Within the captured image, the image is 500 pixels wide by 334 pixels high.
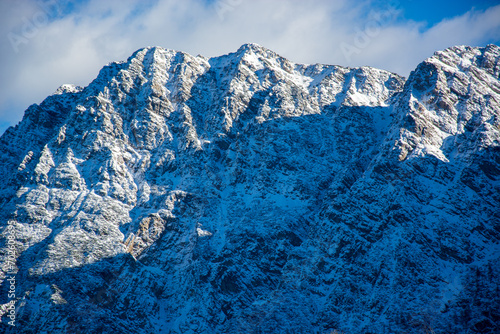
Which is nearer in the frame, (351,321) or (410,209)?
(351,321)

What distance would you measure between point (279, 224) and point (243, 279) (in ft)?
48.4

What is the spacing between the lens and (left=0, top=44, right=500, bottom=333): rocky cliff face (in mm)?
76625

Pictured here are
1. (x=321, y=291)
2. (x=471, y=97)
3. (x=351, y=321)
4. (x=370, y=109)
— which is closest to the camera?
(x=351, y=321)

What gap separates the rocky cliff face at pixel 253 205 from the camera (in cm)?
7662

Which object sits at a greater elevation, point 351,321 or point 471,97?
point 471,97

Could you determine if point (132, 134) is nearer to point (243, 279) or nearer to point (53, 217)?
point (53, 217)

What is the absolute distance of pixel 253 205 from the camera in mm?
100375

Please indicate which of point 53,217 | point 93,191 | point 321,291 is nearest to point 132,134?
point 93,191

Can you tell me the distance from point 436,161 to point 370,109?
3883cm

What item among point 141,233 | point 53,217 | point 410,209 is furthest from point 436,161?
point 53,217

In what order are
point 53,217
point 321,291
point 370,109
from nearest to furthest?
point 321,291 < point 53,217 < point 370,109

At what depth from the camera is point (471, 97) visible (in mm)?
106062

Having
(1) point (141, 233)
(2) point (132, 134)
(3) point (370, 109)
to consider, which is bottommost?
(1) point (141, 233)

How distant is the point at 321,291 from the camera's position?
7969 centimetres
